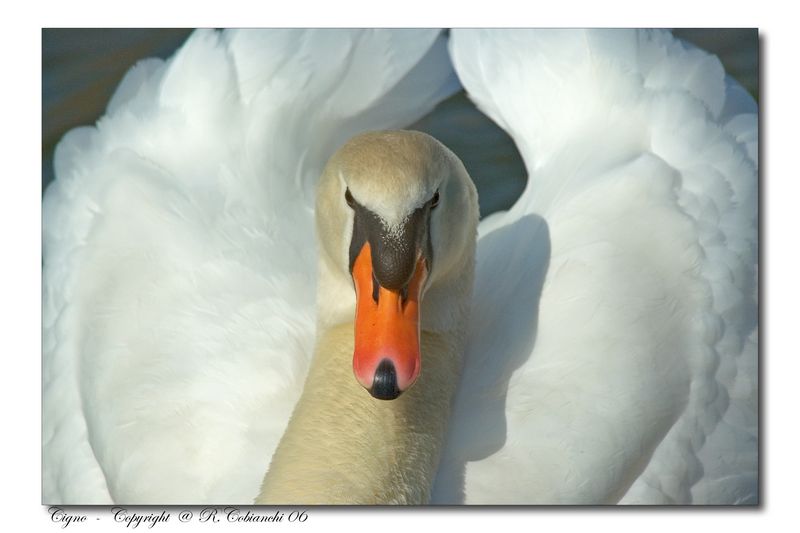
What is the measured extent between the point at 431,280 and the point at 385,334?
200 millimetres

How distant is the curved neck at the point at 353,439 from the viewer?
3664 millimetres

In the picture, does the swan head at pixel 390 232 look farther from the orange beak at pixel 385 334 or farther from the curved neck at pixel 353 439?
the curved neck at pixel 353 439

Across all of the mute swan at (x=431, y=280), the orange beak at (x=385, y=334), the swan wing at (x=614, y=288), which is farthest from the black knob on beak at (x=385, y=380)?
the swan wing at (x=614, y=288)

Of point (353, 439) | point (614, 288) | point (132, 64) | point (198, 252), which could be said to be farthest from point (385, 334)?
point (132, 64)

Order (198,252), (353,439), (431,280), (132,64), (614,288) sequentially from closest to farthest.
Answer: (431,280)
(353,439)
(614,288)
(198,252)
(132,64)

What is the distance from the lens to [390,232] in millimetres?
3424

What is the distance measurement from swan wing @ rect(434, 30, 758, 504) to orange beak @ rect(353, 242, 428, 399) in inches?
→ 17.9

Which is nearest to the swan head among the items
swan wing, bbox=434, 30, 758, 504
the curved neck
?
the curved neck

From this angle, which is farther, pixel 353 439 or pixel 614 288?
pixel 614 288

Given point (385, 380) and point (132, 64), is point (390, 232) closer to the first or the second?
point (385, 380)

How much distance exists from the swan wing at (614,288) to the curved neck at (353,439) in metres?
0.10

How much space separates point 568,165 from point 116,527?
1299mm

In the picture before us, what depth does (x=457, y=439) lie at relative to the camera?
3859mm
